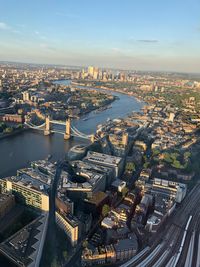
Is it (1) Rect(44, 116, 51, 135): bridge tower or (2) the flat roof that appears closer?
(2) the flat roof

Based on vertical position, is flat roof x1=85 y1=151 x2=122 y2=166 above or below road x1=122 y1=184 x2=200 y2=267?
above

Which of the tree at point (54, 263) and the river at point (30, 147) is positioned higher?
the river at point (30, 147)

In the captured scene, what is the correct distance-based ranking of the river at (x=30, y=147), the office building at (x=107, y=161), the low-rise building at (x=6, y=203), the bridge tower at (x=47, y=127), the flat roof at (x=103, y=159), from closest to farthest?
the low-rise building at (x=6, y=203)
the office building at (x=107, y=161)
the flat roof at (x=103, y=159)
the river at (x=30, y=147)
the bridge tower at (x=47, y=127)

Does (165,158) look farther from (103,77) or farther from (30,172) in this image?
(103,77)

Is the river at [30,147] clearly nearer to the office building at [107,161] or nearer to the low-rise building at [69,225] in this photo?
the office building at [107,161]

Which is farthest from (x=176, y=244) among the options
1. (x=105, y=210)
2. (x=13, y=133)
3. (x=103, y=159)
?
(x=13, y=133)

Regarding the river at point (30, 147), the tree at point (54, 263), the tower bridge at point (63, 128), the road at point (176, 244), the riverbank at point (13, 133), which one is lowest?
the road at point (176, 244)

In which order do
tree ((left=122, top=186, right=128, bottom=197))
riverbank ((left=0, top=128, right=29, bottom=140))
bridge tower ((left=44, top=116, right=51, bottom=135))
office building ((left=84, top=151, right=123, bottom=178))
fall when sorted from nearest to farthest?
tree ((left=122, top=186, right=128, bottom=197))
office building ((left=84, top=151, right=123, bottom=178))
riverbank ((left=0, top=128, right=29, bottom=140))
bridge tower ((left=44, top=116, right=51, bottom=135))

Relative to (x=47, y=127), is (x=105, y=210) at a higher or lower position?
lower

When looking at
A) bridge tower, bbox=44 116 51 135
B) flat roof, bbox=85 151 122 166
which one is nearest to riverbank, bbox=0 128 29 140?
bridge tower, bbox=44 116 51 135

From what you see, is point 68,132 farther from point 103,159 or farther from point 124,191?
point 124,191

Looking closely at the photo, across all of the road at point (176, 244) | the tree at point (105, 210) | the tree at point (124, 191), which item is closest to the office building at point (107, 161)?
the tree at point (124, 191)

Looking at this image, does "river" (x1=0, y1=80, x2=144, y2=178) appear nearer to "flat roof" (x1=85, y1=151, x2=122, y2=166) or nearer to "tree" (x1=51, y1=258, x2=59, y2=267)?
"flat roof" (x1=85, y1=151, x2=122, y2=166)
